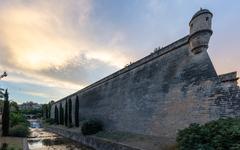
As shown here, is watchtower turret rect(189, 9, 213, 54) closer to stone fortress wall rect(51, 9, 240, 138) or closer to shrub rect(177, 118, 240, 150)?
stone fortress wall rect(51, 9, 240, 138)

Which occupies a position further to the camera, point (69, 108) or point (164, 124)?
point (69, 108)

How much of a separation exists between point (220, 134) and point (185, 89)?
14.0 ft

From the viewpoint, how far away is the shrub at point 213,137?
221 inches

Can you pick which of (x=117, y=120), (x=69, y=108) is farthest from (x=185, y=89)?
(x=69, y=108)

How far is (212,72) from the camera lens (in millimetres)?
9008

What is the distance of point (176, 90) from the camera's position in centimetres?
1071

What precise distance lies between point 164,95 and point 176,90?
100 cm

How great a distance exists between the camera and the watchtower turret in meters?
9.42

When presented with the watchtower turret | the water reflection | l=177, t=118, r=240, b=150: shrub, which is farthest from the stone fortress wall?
the water reflection

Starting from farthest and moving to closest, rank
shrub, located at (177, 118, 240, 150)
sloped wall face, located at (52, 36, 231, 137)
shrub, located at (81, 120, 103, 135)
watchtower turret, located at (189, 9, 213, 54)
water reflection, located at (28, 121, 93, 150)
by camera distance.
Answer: shrub, located at (81, 120, 103, 135) → water reflection, located at (28, 121, 93, 150) → watchtower turret, located at (189, 9, 213, 54) → sloped wall face, located at (52, 36, 231, 137) → shrub, located at (177, 118, 240, 150)

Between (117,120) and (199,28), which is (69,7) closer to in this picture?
(199,28)

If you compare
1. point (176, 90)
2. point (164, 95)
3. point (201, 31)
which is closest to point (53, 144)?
point (164, 95)

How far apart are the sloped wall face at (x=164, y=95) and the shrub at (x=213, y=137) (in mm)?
2171

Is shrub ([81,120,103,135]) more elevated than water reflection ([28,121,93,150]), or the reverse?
shrub ([81,120,103,135])
